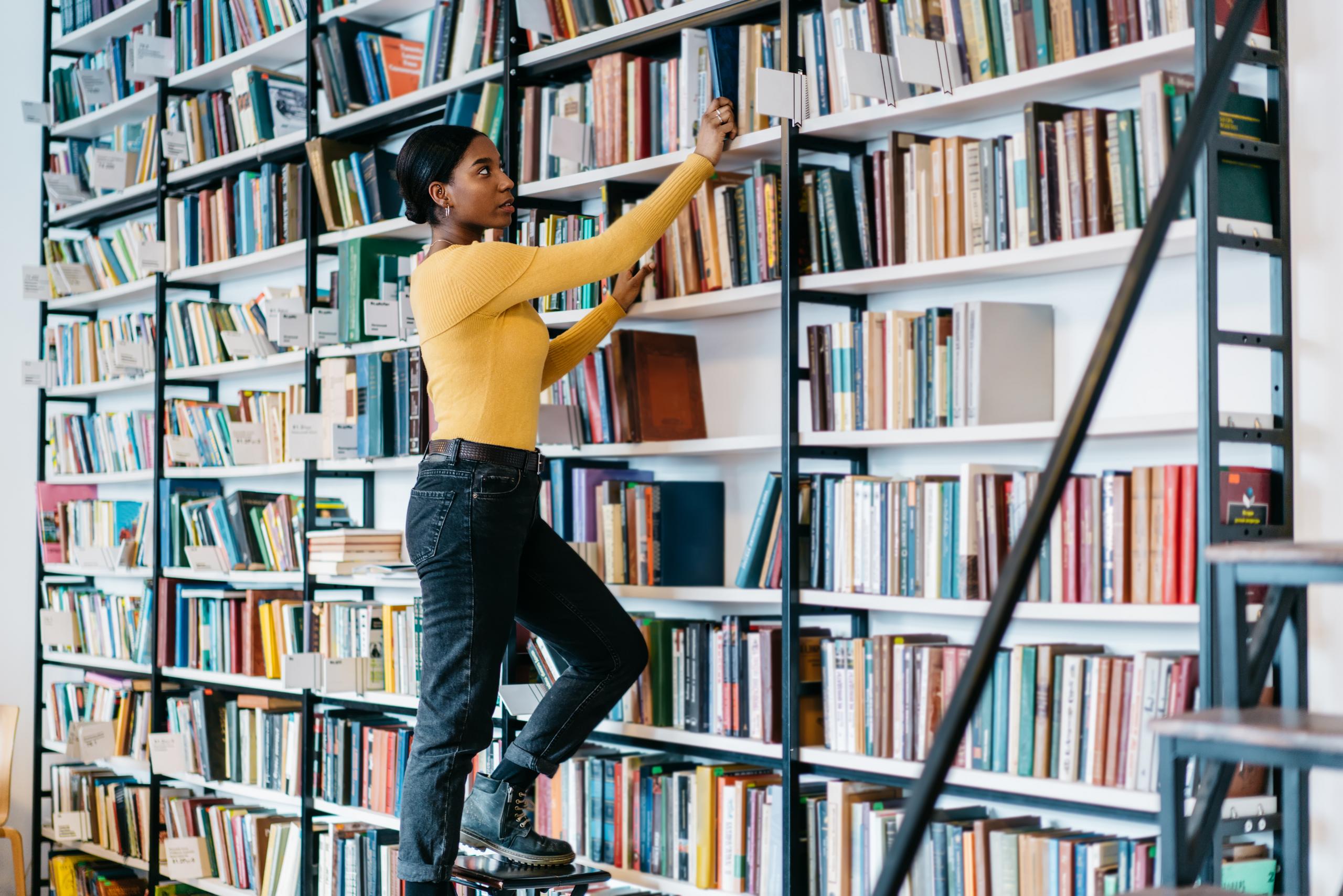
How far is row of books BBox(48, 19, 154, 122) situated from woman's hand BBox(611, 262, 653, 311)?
8.87 ft

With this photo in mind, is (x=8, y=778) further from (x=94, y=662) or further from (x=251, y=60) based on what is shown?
(x=251, y=60)

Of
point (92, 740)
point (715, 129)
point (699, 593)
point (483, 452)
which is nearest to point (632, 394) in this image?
point (699, 593)

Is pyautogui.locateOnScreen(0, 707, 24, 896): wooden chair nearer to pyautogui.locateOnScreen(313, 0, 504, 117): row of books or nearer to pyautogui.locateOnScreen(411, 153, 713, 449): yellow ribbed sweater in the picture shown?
pyautogui.locateOnScreen(313, 0, 504, 117): row of books

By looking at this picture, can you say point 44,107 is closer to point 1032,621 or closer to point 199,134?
point 199,134

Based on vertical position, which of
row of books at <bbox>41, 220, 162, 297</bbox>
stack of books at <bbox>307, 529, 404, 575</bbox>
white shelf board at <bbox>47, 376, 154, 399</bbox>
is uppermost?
row of books at <bbox>41, 220, 162, 297</bbox>

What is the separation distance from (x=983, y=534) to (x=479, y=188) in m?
1.16

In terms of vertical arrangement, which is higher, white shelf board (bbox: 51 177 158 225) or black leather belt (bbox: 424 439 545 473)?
white shelf board (bbox: 51 177 158 225)

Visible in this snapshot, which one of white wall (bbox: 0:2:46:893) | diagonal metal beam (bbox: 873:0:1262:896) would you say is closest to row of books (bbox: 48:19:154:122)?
white wall (bbox: 0:2:46:893)

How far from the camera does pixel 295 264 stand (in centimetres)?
438

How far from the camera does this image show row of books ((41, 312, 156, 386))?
15.8 feet

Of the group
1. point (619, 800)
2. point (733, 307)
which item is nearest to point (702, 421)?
point (733, 307)

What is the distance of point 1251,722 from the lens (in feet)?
5.34

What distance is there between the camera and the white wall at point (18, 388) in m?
5.35

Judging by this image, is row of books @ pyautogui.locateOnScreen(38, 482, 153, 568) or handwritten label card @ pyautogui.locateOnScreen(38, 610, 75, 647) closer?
row of books @ pyautogui.locateOnScreen(38, 482, 153, 568)
